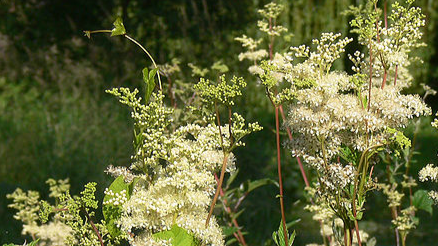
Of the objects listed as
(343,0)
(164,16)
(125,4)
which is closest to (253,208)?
(343,0)

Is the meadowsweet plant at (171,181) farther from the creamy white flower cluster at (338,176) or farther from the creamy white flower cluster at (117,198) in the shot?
the creamy white flower cluster at (338,176)

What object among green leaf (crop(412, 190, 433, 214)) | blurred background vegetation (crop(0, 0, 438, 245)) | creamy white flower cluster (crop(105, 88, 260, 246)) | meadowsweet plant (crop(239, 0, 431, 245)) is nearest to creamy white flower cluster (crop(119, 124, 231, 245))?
creamy white flower cluster (crop(105, 88, 260, 246))

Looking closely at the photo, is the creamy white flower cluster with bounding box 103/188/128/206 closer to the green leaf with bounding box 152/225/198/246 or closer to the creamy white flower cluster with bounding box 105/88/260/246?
the creamy white flower cluster with bounding box 105/88/260/246

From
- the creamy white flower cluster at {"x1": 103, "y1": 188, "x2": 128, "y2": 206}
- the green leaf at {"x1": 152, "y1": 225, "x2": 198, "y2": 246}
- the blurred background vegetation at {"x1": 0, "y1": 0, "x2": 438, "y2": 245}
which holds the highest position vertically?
the creamy white flower cluster at {"x1": 103, "y1": 188, "x2": 128, "y2": 206}

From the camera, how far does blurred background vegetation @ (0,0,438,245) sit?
15.1ft

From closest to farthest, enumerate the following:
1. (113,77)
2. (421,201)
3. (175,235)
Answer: (175,235) → (421,201) → (113,77)

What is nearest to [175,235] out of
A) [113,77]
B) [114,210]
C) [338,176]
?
[114,210]

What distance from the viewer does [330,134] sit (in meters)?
1.34

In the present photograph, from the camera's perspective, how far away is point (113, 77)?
21.6 ft

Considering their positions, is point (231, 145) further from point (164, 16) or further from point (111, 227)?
point (164, 16)

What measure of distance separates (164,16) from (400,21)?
17.5ft

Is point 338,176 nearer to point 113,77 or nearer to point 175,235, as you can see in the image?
point 175,235

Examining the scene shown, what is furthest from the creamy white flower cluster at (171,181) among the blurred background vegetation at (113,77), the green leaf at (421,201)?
the blurred background vegetation at (113,77)

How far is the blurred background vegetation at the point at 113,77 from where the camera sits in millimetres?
4605
